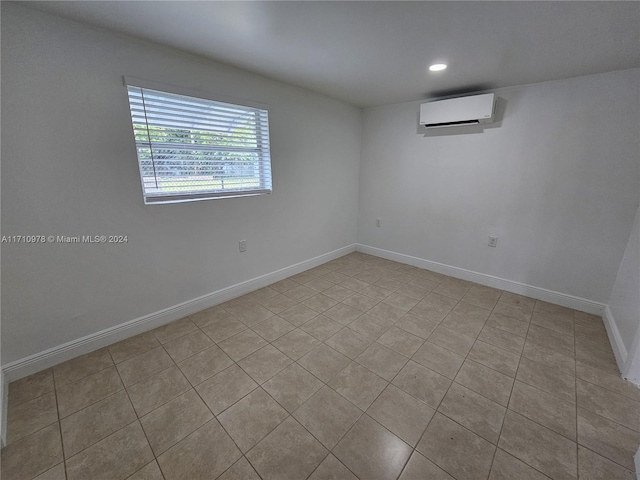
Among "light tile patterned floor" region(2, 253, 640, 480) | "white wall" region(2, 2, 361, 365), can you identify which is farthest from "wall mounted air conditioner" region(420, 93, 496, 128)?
"light tile patterned floor" region(2, 253, 640, 480)

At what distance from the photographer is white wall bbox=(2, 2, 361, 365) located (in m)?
1.56

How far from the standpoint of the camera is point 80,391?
1.65 meters

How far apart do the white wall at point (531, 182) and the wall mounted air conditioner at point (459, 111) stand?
0.17 meters

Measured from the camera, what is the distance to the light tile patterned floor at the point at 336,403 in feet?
4.12

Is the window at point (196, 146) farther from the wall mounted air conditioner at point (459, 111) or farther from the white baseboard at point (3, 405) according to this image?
the wall mounted air conditioner at point (459, 111)

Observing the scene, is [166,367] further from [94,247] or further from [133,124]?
[133,124]

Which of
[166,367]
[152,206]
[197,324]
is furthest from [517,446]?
[152,206]

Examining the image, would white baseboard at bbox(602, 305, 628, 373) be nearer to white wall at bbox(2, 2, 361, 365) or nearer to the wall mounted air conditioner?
the wall mounted air conditioner

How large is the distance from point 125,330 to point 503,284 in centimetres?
384

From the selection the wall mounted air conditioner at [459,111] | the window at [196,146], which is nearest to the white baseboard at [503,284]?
the wall mounted air conditioner at [459,111]

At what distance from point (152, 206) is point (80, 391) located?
1322 millimetres

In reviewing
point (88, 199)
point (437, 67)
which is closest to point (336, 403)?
point (88, 199)

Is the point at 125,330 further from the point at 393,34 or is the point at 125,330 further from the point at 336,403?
the point at 393,34

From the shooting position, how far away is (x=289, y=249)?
3324 millimetres
